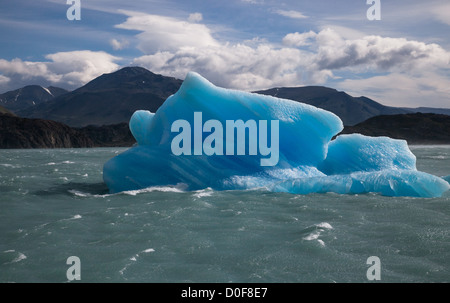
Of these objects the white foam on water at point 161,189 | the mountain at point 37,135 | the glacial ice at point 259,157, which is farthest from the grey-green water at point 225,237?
the mountain at point 37,135

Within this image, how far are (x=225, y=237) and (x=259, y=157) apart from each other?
201 inches

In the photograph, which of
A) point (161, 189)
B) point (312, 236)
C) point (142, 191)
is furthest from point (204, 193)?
point (312, 236)

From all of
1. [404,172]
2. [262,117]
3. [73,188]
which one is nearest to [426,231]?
[404,172]

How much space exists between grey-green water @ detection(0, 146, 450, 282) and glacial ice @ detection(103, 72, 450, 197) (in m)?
0.82

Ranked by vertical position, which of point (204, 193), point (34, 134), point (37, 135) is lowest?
point (37, 135)

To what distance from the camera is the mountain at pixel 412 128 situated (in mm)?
76250

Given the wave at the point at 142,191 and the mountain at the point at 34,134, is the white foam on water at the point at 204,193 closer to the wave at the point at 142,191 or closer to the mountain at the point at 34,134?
the wave at the point at 142,191

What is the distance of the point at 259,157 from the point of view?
1089cm

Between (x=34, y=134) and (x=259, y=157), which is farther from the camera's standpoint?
(x=34, y=134)

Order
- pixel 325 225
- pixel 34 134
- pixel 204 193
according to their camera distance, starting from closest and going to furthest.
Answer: pixel 325 225, pixel 204 193, pixel 34 134

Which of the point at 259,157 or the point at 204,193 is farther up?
the point at 259,157

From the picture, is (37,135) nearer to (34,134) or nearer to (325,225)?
(34,134)

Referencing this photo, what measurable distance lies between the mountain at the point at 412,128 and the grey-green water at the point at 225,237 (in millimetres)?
68974
